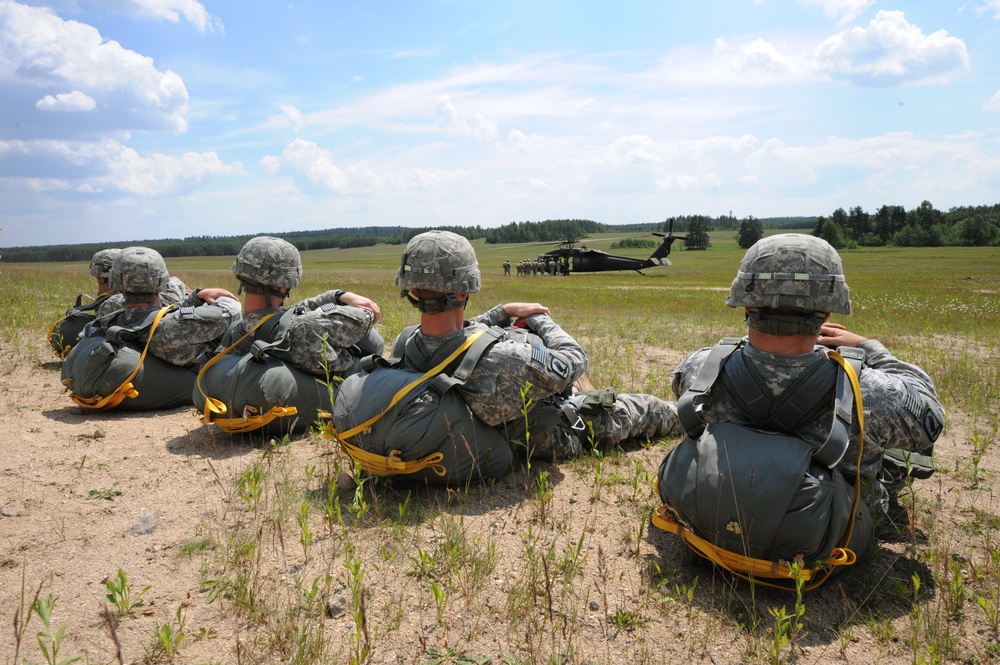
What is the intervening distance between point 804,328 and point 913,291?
27615 mm

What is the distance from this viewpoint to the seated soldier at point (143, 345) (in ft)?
23.0

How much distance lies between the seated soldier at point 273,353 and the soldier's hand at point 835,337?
4.08 metres

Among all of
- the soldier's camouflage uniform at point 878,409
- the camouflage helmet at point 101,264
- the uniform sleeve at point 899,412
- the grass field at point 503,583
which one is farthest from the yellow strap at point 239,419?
the camouflage helmet at point 101,264

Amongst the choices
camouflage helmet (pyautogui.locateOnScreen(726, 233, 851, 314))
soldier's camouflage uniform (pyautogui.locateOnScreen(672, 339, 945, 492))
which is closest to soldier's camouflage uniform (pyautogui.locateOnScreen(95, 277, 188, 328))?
camouflage helmet (pyautogui.locateOnScreen(726, 233, 851, 314))

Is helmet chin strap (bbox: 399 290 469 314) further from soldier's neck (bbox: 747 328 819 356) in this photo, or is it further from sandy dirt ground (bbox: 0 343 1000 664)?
soldier's neck (bbox: 747 328 819 356)

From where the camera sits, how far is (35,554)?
392 centimetres

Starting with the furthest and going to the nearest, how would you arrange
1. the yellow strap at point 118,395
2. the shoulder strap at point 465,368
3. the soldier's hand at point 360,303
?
the yellow strap at point 118,395
the soldier's hand at point 360,303
the shoulder strap at point 465,368

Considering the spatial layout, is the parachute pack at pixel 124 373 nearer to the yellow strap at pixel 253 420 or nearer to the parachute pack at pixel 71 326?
the yellow strap at pixel 253 420

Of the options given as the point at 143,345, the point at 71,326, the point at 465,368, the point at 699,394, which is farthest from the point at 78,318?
the point at 699,394

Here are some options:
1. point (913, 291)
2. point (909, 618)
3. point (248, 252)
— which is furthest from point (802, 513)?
point (913, 291)

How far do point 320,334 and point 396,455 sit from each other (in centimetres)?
217

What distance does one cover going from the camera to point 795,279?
3.44 meters

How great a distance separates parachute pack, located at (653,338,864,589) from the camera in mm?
3227

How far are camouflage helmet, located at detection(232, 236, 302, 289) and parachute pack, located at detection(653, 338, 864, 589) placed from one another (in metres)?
4.23
